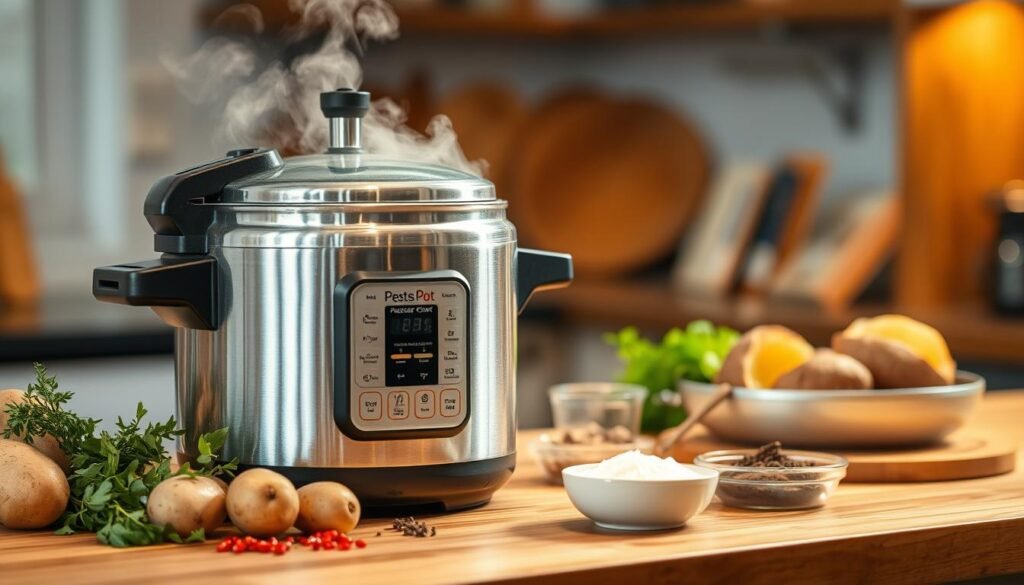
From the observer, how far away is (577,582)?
105 cm

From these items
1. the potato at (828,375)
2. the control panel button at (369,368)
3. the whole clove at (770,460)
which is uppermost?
the control panel button at (369,368)

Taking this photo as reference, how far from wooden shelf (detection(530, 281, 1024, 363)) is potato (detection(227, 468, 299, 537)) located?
1860 mm

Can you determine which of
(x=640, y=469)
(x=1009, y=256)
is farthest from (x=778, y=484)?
(x=1009, y=256)

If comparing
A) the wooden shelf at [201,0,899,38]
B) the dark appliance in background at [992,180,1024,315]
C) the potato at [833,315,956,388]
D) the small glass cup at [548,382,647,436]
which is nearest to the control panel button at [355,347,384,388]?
the small glass cup at [548,382,647,436]

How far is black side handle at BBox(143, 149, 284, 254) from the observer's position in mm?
1258

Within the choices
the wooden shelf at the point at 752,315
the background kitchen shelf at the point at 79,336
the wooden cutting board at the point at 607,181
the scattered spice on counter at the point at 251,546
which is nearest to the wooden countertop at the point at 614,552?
the scattered spice on counter at the point at 251,546

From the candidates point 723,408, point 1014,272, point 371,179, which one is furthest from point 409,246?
point 1014,272

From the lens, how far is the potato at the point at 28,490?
1199 millimetres

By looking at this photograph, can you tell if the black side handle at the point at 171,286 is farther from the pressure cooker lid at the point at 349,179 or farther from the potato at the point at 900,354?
the potato at the point at 900,354

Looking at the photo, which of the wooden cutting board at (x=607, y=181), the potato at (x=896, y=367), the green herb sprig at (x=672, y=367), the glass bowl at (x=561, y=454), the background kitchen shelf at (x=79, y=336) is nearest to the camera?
the glass bowl at (x=561, y=454)

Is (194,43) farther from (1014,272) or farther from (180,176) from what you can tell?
(180,176)

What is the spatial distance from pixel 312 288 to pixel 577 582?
0.33m

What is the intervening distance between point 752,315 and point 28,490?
2.26 meters

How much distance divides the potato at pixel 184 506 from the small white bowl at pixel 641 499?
0.91 ft
